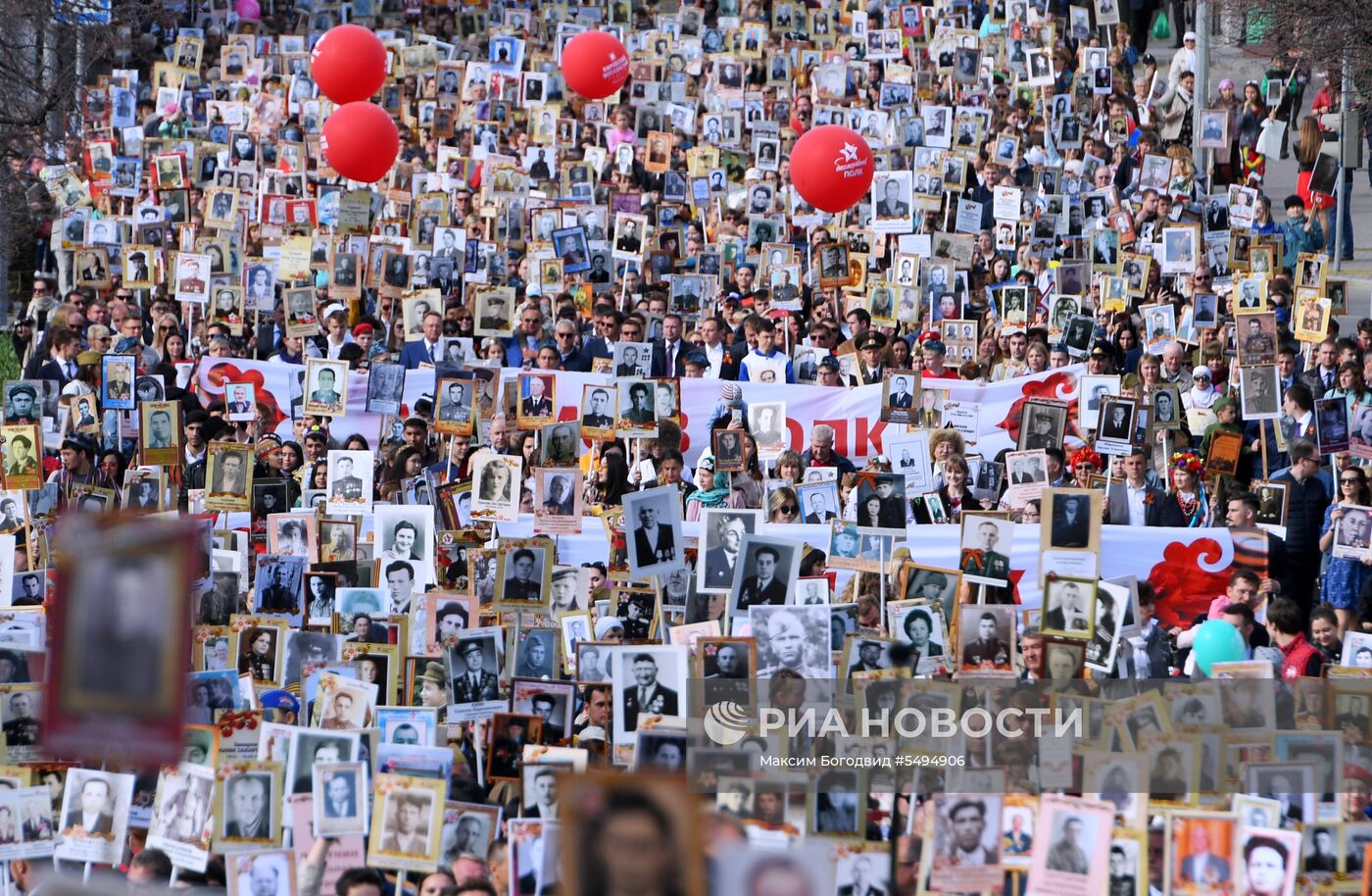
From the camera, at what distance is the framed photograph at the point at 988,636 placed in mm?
8453

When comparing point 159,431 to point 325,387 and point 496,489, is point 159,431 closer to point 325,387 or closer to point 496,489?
point 325,387

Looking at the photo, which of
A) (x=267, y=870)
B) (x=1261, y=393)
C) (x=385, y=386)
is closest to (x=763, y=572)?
(x=267, y=870)

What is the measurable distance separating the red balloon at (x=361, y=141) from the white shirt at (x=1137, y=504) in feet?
30.1

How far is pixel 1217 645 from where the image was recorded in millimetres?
8516

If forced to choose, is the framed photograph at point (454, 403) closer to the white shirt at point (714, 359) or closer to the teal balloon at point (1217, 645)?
the white shirt at point (714, 359)

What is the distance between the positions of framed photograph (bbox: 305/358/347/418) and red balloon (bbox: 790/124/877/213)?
19.8ft

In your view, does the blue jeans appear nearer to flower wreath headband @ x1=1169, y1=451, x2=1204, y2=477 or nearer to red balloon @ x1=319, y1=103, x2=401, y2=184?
flower wreath headband @ x1=1169, y1=451, x2=1204, y2=477

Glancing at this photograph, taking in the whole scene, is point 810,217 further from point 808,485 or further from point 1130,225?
point 808,485

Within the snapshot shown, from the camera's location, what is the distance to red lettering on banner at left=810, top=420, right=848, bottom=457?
578 inches

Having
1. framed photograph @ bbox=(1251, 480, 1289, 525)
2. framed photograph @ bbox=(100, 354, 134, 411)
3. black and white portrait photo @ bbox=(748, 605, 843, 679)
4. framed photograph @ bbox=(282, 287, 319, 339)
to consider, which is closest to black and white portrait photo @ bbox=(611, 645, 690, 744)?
black and white portrait photo @ bbox=(748, 605, 843, 679)

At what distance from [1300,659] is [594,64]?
48.7ft

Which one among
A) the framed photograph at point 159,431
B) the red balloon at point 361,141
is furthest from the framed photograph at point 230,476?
the red balloon at point 361,141

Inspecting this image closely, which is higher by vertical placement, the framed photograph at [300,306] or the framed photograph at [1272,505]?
the framed photograph at [300,306]

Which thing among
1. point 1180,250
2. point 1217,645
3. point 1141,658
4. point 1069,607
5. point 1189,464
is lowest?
point 1141,658
